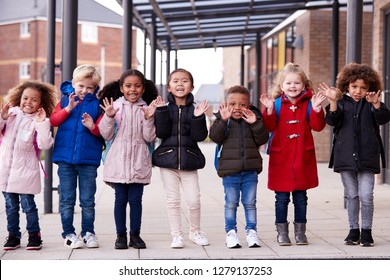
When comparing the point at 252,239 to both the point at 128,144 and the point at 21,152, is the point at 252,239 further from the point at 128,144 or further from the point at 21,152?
the point at 21,152

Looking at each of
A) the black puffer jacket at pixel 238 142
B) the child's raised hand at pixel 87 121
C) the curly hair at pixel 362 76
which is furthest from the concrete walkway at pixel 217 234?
the curly hair at pixel 362 76

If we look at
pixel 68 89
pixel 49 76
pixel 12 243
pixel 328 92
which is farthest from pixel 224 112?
pixel 49 76

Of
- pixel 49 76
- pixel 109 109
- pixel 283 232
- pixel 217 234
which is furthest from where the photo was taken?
pixel 49 76

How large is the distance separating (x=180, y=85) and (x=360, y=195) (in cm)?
185

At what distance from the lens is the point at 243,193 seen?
6.59 meters

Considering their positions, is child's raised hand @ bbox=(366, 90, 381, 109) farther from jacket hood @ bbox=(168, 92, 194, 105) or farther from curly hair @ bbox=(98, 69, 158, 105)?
curly hair @ bbox=(98, 69, 158, 105)

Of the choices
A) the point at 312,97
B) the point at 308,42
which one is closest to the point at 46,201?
the point at 312,97

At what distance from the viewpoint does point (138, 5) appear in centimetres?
1546

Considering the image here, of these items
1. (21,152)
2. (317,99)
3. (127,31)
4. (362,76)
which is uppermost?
(127,31)

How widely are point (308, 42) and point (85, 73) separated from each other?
44.9ft

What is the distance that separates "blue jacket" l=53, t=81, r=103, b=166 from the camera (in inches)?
254

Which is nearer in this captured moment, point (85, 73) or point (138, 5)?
point (85, 73)

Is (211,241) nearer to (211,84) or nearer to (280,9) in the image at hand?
(280,9)
